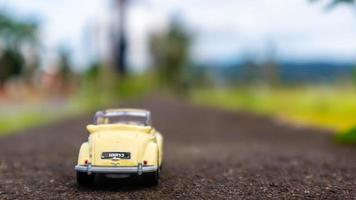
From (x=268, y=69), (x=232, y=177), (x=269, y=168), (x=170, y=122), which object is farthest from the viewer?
(x=268, y=69)

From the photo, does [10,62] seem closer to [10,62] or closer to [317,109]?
[10,62]

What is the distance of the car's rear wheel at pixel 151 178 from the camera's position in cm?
1007

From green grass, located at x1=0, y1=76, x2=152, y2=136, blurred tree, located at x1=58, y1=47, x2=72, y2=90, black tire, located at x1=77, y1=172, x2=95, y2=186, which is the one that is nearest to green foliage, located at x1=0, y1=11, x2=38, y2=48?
green grass, located at x1=0, y1=76, x2=152, y2=136

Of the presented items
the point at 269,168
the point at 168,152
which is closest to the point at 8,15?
the point at 168,152

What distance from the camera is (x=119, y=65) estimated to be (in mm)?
51812

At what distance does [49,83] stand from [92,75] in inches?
955

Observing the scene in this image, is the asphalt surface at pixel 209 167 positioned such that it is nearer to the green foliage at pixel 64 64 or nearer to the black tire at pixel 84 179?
the black tire at pixel 84 179

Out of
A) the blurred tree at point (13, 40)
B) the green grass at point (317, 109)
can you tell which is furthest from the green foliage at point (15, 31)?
the green grass at point (317, 109)

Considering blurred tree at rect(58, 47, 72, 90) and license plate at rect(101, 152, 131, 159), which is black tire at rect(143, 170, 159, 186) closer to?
license plate at rect(101, 152, 131, 159)

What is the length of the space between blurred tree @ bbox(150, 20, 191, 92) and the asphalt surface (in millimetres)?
47901

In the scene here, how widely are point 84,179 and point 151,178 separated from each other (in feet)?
3.61

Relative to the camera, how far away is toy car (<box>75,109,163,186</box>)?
9.49m

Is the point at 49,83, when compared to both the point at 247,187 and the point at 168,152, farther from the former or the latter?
the point at 247,187

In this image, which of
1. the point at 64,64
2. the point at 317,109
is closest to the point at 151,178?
the point at 317,109
